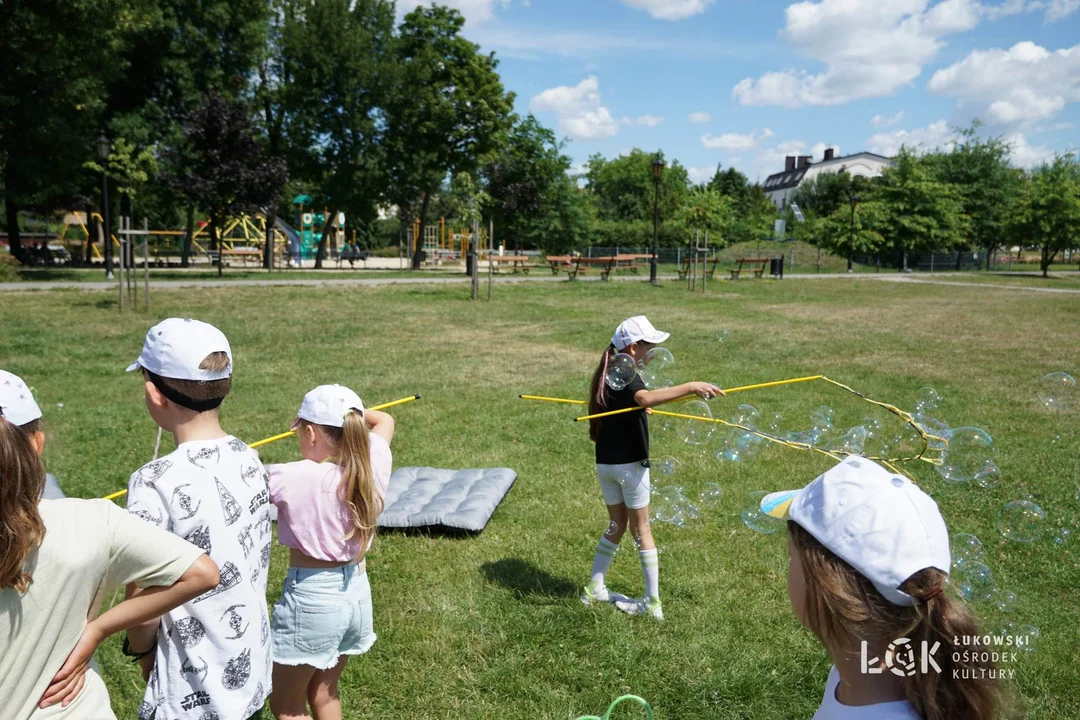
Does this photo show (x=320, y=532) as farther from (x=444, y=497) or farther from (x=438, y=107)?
(x=438, y=107)

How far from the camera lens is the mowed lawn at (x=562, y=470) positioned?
12.7 feet

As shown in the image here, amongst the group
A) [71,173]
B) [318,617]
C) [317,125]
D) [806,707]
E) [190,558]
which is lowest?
[806,707]

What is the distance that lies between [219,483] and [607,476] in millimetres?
2482

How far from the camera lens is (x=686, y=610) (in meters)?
4.54

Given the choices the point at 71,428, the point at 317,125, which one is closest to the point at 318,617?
the point at 71,428

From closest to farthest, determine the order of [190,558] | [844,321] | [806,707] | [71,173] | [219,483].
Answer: [190,558] < [219,483] < [806,707] < [844,321] < [71,173]

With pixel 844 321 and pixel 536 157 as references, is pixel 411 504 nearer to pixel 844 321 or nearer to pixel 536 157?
pixel 844 321

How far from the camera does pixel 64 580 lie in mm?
1837

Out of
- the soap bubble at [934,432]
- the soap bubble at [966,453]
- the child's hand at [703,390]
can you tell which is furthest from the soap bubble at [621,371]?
the soap bubble at [966,453]

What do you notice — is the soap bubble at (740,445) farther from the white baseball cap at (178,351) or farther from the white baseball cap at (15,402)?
the white baseball cap at (15,402)

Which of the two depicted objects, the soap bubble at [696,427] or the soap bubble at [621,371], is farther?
the soap bubble at [696,427]

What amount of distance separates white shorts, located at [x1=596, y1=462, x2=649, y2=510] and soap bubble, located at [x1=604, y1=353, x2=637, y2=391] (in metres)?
0.45

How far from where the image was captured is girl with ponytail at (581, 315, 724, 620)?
4191 mm

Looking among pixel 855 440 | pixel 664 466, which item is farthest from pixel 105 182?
pixel 855 440
